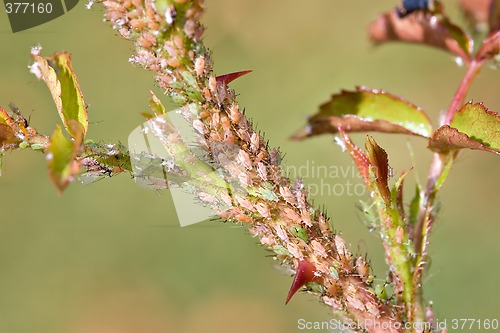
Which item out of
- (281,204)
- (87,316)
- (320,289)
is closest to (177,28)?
(281,204)

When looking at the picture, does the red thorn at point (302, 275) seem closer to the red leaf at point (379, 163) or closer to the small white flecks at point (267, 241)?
the small white flecks at point (267, 241)

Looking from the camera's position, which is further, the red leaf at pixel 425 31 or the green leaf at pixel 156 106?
the red leaf at pixel 425 31

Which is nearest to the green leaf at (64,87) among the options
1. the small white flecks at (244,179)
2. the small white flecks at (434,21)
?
the small white flecks at (244,179)

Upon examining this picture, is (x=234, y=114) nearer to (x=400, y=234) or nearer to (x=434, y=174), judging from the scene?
(x=400, y=234)

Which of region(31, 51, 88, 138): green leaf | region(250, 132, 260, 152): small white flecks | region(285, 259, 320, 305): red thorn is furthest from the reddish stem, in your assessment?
region(31, 51, 88, 138): green leaf

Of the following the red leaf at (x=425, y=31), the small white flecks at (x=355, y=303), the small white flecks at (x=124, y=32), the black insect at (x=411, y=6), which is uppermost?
the black insect at (x=411, y=6)

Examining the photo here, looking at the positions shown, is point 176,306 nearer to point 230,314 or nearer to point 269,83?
point 230,314
